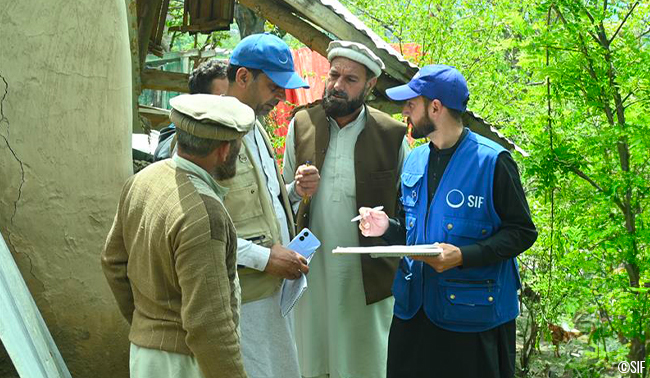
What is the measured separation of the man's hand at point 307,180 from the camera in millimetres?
4273

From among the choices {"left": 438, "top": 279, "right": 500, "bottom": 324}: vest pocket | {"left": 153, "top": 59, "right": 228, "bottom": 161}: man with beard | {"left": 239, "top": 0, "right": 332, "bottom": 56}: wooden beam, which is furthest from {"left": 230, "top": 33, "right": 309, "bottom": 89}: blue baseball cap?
{"left": 239, "top": 0, "right": 332, "bottom": 56}: wooden beam

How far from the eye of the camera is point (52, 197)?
379 centimetres

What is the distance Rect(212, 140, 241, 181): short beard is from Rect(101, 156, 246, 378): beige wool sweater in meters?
0.16

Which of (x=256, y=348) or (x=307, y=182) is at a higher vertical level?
(x=307, y=182)

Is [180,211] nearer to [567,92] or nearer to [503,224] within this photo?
[503,224]

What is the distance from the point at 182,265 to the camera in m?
2.62

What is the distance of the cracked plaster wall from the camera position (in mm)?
3730

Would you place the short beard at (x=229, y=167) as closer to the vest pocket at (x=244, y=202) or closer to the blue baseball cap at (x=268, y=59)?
the vest pocket at (x=244, y=202)

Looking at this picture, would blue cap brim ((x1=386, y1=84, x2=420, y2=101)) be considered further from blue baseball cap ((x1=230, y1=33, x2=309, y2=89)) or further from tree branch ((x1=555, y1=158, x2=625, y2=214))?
tree branch ((x1=555, y1=158, x2=625, y2=214))

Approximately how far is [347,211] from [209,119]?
6.66 ft

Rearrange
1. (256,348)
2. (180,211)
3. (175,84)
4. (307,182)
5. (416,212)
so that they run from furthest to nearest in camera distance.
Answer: (175,84) < (307,182) < (416,212) < (256,348) < (180,211)

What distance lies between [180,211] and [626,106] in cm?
332

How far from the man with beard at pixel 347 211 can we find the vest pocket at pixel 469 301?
883 mm

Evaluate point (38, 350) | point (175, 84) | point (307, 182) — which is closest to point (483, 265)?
point (307, 182)
